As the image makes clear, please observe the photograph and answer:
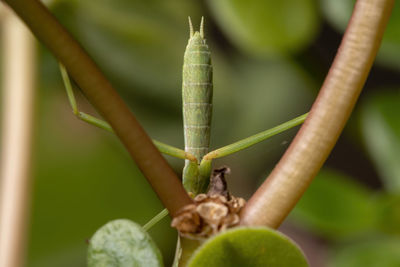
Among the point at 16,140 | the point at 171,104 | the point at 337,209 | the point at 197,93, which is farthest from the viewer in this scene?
the point at 171,104

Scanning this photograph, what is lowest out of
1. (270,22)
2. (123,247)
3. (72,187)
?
(72,187)

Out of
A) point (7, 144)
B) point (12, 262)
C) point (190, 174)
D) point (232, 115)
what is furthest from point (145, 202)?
point (190, 174)

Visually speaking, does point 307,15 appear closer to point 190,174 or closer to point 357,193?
point 357,193

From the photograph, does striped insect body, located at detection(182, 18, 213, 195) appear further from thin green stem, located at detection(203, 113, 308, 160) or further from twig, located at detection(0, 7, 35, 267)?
twig, located at detection(0, 7, 35, 267)

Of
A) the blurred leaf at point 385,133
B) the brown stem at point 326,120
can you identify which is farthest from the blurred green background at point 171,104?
the brown stem at point 326,120

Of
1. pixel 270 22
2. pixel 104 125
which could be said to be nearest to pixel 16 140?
pixel 104 125

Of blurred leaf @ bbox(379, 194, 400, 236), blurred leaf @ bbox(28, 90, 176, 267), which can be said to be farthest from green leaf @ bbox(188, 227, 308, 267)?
blurred leaf @ bbox(28, 90, 176, 267)

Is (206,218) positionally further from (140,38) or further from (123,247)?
(140,38)
